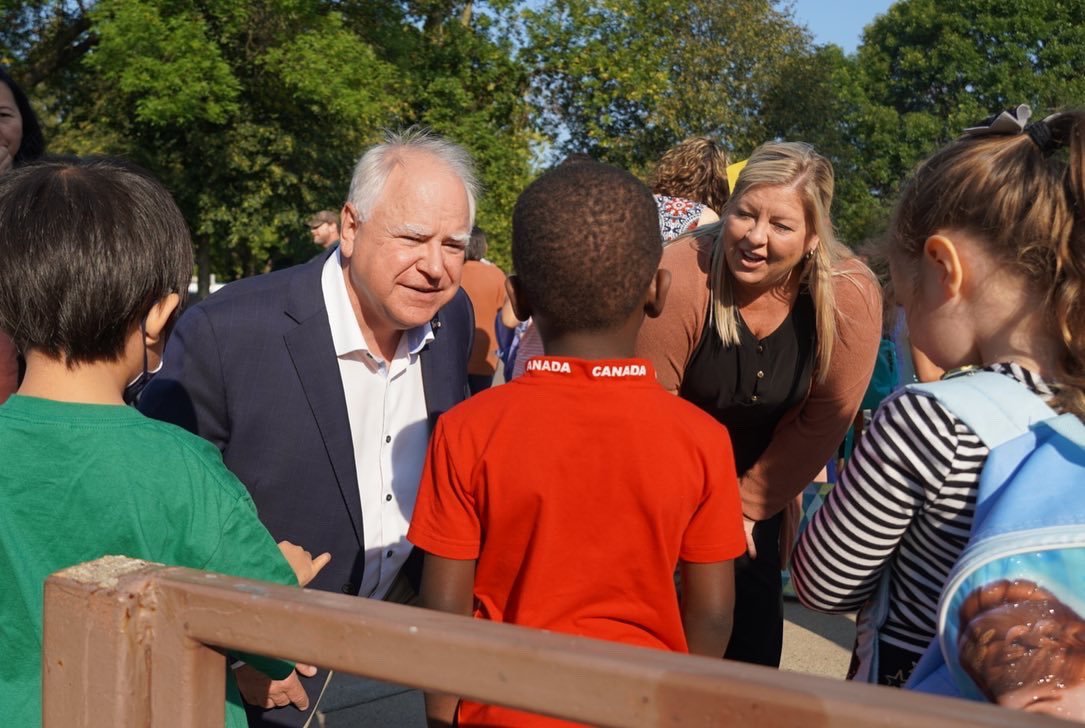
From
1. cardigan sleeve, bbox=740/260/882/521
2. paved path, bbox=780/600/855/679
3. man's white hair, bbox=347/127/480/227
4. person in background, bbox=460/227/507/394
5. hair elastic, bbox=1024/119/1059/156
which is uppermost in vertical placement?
hair elastic, bbox=1024/119/1059/156

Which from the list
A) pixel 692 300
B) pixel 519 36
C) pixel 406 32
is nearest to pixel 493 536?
pixel 692 300

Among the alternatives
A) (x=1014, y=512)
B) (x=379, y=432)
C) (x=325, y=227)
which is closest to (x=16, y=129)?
(x=379, y=432)

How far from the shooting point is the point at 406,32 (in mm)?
23109

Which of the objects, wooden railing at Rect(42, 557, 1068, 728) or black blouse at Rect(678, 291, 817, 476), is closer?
wooden railing at Rect(42, 557, 1068, 728)

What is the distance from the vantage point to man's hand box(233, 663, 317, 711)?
2277 mm

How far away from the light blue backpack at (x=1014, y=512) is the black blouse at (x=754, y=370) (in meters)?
1.49

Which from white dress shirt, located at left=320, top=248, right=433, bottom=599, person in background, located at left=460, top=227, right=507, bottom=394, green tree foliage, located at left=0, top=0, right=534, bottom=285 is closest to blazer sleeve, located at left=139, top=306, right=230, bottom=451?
white dress shirt, located at left=320, top=248, right=433, bottom=599

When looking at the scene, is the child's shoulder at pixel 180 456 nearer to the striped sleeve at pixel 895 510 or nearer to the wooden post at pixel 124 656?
the wooden post at pixel 124 656

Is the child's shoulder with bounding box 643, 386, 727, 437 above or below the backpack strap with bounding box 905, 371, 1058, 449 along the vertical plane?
below

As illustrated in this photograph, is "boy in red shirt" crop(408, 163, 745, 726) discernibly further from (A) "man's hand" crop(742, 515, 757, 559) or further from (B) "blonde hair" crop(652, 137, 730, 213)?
(B) "blonde hair" crop(652, 137, 730, 213)

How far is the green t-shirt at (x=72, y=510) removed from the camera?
1.64 meters

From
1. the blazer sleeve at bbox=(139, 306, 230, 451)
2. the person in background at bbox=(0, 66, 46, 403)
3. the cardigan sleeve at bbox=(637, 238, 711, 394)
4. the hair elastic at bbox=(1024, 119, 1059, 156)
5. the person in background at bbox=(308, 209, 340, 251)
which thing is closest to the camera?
the hair elastic at bbox=(1024, 119, 1059, 156)

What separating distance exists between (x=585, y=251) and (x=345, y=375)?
1011mm

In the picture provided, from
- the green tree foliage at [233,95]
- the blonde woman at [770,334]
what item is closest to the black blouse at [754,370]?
the blonde woman at [770,334]
